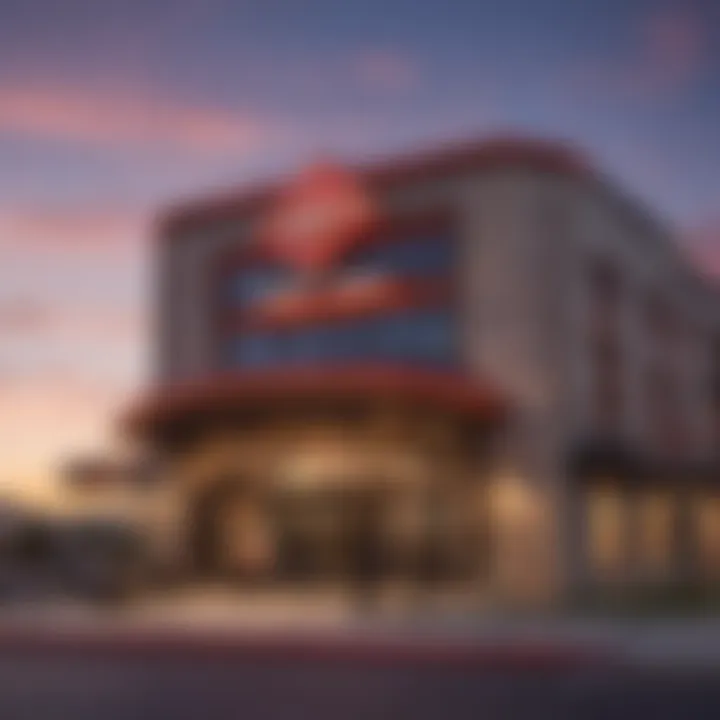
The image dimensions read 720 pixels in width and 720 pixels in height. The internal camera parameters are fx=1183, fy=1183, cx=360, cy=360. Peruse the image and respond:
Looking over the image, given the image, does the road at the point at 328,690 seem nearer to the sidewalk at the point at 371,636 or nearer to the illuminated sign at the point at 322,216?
the sidewalk at the point at 371,636

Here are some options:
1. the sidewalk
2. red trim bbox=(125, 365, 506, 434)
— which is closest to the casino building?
red trim bbox=(125, 365, 506, 434)

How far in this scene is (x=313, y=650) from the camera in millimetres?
17906

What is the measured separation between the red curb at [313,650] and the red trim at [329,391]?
7645 millimetres

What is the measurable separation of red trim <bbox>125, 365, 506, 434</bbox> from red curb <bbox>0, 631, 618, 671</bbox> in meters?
7.64

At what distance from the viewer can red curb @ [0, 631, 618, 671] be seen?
16.9 meters

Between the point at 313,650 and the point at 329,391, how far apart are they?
882cm

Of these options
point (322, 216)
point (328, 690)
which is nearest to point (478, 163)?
point (322, 216)

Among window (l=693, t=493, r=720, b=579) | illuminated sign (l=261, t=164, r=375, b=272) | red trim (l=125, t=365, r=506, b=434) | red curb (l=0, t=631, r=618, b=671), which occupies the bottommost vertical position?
red curb (l=0, t=631, r=618, b=671)

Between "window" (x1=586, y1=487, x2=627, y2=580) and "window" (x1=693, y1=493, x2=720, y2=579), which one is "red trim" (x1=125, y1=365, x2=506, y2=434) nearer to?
"window" (x1=586, y1=487, x2=627, y2=580)

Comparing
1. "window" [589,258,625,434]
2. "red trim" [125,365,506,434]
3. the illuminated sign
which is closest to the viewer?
"red trim" [125,365,506,434]

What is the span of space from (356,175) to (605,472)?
9435 millimetres

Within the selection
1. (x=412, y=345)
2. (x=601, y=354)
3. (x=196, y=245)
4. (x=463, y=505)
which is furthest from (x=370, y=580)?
(x=196, y=245)

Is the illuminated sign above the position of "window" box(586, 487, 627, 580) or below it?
above

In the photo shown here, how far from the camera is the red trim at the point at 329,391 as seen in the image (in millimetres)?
25672
